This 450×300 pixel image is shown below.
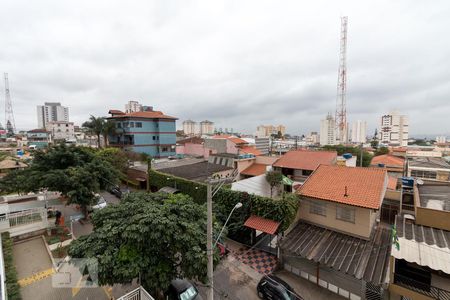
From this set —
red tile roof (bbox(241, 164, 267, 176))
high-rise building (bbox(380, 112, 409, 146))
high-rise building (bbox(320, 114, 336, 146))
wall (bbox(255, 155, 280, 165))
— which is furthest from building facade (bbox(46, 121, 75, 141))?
high-rise building (bbox(380, 112, 409, 146))

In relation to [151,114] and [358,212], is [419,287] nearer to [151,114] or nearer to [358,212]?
[358,212]

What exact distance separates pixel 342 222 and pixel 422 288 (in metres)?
4.36

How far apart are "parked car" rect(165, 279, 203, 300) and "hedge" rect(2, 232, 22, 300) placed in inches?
283

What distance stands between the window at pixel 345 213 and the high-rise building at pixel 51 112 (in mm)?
179470

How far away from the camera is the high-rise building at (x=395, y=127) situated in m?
116

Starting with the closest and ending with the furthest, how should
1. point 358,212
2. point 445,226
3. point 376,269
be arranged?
point 376,269 < point 445,226 < point 358,212

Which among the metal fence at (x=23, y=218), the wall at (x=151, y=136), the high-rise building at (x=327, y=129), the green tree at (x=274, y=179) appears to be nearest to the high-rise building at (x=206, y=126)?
the high-rise building at (x=327, y=129)

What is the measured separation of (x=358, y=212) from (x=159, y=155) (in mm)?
40565

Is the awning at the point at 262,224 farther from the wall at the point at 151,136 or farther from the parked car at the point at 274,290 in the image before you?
the wall at the point at 151,136

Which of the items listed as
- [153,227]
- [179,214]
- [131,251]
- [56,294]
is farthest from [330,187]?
[56,294]

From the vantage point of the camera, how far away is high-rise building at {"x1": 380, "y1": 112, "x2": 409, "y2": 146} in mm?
115875

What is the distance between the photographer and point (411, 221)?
12.3m

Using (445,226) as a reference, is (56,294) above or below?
below

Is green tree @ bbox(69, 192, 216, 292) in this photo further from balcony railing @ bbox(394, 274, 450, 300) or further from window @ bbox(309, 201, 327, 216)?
balcony railing @ bbox(394, 274, 450, 300)
